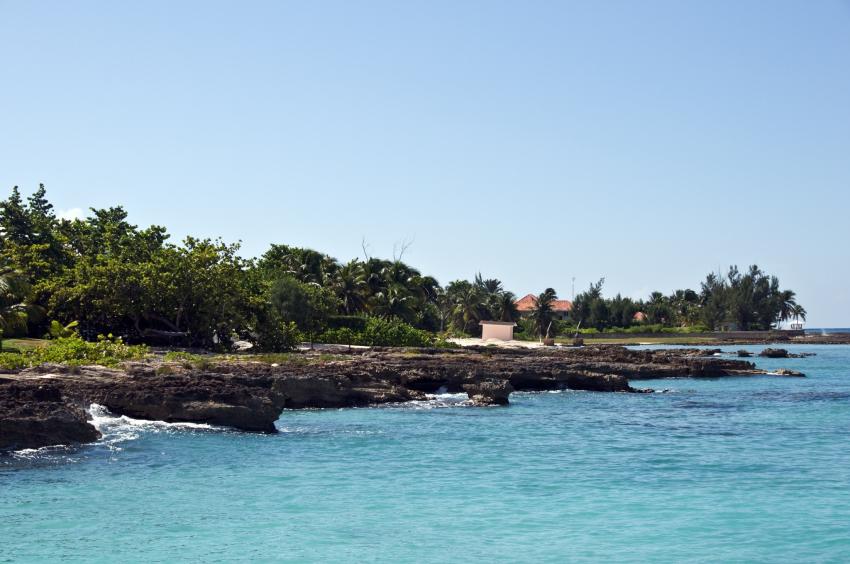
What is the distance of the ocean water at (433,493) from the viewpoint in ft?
45.9

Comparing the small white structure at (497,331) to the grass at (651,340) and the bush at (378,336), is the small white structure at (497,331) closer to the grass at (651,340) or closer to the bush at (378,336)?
the grass at (651,340)

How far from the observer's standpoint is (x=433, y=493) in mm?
18203

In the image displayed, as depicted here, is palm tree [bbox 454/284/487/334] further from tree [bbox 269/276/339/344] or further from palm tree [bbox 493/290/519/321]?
tree [bbox 269/276/339/344]

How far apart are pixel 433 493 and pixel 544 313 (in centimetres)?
9606

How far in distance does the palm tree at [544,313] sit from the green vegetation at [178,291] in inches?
851

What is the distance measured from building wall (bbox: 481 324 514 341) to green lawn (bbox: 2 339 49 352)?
62.8m

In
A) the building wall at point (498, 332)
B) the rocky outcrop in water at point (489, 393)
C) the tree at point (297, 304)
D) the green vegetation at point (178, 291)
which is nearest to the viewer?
the rocky outcrop in water at point (489, 393)

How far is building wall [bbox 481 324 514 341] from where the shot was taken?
330 ft

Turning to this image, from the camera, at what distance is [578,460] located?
22766 mm

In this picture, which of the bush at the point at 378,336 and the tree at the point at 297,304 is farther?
the bush at the point at 378,336

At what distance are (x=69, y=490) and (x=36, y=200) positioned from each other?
224ft

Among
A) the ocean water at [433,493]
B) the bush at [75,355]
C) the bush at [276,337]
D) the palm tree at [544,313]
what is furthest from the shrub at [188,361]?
the palm tree at [544,313]

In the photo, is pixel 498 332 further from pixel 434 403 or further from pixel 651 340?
pixel 434 403

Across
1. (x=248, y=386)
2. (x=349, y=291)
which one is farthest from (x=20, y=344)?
(x=349, y=291)
